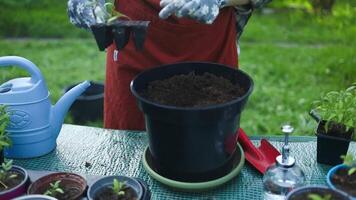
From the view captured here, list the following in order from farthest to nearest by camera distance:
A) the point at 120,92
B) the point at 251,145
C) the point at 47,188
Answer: the point at 120,92, the point at 251,145, the point at 47,188

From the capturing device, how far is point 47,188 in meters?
1.14

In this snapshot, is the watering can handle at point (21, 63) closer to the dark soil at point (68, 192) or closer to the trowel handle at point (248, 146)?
the dark soil at point (68, 192)

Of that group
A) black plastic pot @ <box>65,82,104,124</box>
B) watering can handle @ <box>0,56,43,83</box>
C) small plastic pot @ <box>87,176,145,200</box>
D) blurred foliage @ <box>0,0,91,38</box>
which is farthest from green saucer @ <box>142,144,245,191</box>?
blurred foliage @ <box>0,0,91,38</box>

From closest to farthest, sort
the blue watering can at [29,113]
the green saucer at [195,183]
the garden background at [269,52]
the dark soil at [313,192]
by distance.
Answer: the dark soil at [313,192] → the green saucer at [195,183] → the blue watering can at [29,113] → the garden background at [269,52]

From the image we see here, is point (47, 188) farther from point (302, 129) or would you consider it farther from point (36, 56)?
point (36, 56)

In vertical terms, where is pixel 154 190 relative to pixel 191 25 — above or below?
below

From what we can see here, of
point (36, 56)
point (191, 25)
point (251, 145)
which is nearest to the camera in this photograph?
point (251, 145)

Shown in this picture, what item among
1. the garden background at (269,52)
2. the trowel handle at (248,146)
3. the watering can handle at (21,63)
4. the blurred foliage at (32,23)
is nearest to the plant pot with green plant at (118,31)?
the watering can handle at (21,63)

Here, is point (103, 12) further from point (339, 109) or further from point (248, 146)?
point (339, 109)

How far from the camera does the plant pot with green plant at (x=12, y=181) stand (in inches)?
43.5

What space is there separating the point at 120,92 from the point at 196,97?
502 millimetres

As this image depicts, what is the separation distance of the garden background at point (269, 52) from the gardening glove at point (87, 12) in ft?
4.69

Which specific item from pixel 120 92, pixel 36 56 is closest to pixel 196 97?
pixel 120 92

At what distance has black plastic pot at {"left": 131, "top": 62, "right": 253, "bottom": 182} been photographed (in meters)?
1.11
